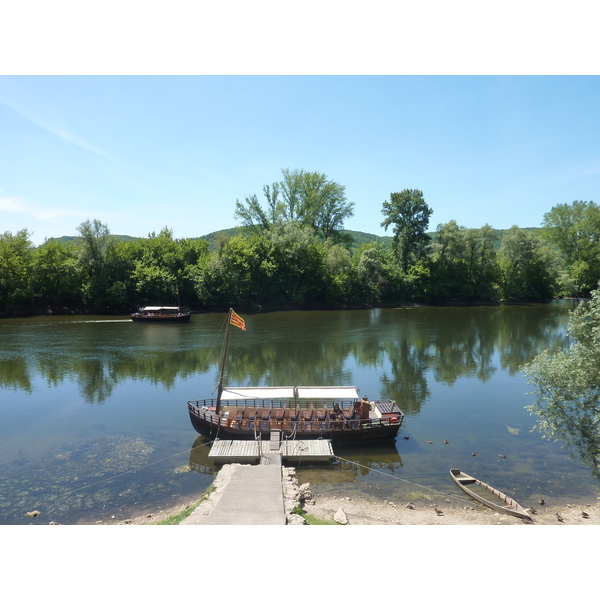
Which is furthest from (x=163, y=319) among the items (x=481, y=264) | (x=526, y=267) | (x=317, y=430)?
(x=526, y=267)

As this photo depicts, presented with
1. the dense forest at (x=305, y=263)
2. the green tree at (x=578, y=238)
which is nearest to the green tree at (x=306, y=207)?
the dense forest at (x=305, y=263)

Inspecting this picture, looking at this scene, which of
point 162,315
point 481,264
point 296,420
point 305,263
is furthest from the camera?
point 481,264

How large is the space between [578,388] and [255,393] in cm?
1488

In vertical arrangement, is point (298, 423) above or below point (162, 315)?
below

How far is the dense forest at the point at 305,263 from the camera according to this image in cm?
7506

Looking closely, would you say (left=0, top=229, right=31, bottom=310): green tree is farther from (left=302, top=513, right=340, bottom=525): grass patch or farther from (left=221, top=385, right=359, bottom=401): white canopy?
(left=302, top=513, right=340, bottom=525): grass patch

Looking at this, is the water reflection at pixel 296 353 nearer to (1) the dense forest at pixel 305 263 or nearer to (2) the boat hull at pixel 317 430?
(2) the boat hull at pixel 317 430

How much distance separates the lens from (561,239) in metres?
95.3

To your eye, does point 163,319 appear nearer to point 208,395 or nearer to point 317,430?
point 208,395

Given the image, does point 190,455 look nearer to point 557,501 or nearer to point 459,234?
point 557,501

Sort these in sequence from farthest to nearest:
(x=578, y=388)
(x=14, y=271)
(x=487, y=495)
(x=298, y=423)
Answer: (x=14, y=271) < (x=298, y=423) < (x=487, y=495) < (x=578, y=388)

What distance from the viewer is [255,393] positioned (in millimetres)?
23203

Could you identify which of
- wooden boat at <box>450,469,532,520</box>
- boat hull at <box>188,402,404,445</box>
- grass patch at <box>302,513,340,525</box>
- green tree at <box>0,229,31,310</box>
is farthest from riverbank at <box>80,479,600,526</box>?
green tree at <box>0,229,31,310</box>

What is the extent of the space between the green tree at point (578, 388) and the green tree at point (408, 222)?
74085 mm
